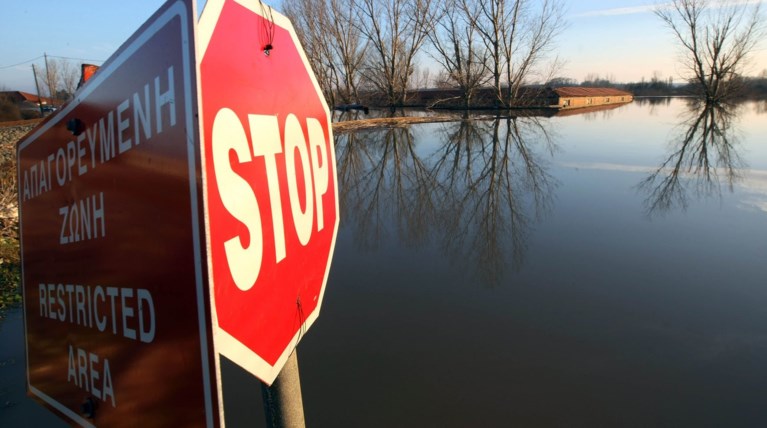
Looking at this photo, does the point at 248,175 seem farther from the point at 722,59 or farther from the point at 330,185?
the point at 722,59

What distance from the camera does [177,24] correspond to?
63 cm

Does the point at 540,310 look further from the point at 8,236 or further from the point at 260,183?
the point at 8,236

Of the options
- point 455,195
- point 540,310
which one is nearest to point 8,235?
point 455,195

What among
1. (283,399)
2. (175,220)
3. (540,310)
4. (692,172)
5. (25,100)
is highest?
(25,100)

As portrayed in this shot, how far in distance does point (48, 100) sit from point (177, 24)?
63398mm

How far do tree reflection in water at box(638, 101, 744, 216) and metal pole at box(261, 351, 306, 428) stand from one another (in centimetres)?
706

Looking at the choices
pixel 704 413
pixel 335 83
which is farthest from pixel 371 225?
pixel 335 83

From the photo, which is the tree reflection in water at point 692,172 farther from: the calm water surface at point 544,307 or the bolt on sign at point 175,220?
the bolt on sign at point 175,220

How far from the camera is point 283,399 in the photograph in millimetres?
987

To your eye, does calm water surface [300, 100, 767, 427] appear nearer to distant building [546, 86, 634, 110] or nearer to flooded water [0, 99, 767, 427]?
flooded water [0, 99, 767, 427]

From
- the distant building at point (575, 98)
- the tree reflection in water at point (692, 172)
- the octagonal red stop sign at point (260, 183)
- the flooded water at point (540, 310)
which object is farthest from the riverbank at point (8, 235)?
the distant building at point (575, 98)

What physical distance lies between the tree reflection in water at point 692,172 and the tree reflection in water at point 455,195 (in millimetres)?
1844

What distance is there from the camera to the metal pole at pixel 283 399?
98 cm

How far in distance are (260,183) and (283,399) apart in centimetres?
52
